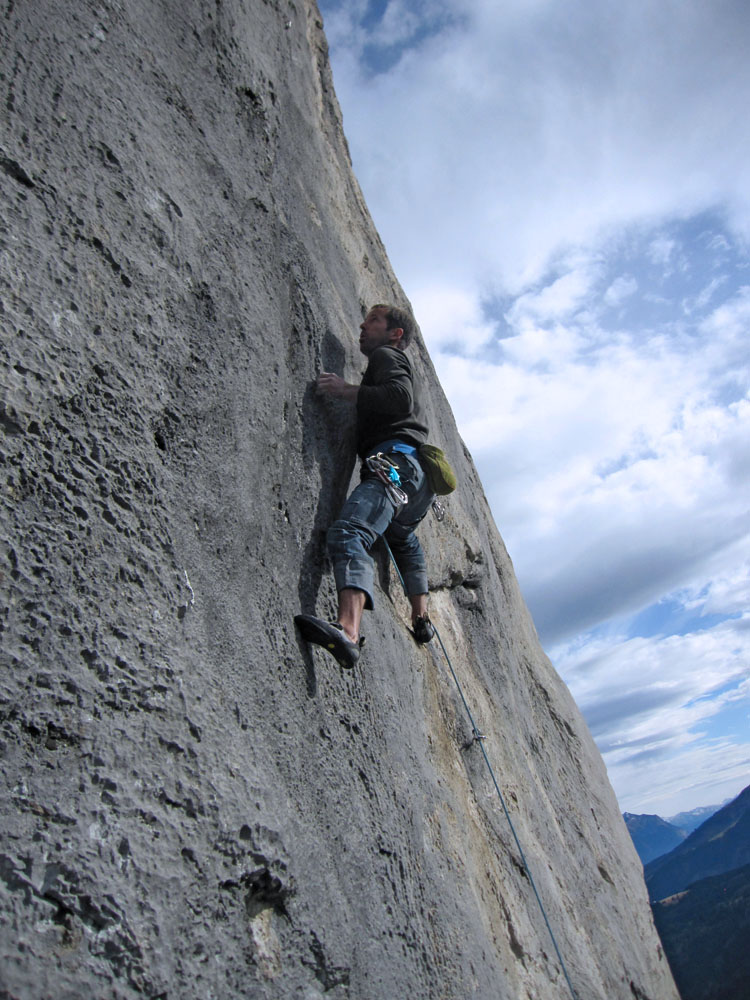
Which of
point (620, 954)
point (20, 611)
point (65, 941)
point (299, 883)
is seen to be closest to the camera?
point (65, 941)

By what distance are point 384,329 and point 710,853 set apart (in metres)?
102

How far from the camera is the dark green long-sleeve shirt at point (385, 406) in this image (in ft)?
12.6

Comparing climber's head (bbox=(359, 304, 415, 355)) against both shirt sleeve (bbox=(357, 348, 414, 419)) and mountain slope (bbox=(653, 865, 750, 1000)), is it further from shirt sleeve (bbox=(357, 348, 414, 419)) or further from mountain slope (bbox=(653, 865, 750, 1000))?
mountain slope (bbox=(653, 865, 750, 1000))

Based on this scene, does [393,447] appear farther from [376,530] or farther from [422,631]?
[422,631]

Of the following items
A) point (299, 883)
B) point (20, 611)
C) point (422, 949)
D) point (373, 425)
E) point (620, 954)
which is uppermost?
point (373, 425)

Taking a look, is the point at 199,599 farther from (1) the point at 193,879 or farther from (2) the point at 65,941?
(2) the point at 65,941

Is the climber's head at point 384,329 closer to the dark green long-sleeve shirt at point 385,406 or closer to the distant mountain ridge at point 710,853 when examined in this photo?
the dark green long-sleeve shirt at point 385,406

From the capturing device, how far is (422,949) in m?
2.70

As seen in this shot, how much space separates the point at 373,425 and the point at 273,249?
43.0 inches

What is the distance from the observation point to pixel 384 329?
174 inches

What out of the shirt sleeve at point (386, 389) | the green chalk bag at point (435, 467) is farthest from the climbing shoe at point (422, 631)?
the shirt sleeve at point (386, 389)

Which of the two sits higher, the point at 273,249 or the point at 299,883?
the point at 273,249

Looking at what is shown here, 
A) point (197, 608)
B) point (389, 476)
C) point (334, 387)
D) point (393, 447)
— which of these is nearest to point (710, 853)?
point (393, 447)

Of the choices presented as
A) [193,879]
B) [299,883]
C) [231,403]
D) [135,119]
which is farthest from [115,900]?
[135,119]
